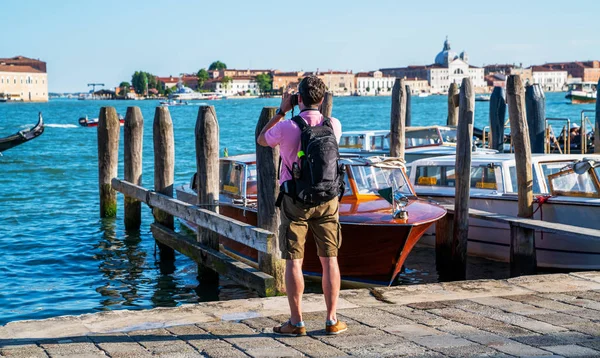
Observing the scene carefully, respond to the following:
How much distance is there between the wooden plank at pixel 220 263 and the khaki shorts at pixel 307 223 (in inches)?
111

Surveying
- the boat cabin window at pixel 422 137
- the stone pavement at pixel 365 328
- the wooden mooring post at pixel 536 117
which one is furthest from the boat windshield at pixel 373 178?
the boat cabin window at pixel 422 137

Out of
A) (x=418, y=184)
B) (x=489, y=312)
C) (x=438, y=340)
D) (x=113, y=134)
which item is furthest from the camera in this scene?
(x=113, y=134)

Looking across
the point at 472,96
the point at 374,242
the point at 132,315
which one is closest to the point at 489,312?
the point at 132,315

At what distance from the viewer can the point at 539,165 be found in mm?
13047

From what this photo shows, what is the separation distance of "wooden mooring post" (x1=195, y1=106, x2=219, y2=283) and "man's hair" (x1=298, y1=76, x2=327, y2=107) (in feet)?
14.7

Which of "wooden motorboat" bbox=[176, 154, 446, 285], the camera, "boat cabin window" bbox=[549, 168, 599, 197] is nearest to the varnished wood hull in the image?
"wooden motorboat" bbox=[176, 154, 446, 285]

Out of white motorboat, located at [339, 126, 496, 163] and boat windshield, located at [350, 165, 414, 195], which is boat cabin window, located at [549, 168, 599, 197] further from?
white motorboat, located at [339, 126, 496, 163]

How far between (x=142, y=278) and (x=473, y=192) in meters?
5.16

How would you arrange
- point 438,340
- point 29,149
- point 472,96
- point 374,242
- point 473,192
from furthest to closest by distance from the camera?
1. point 29,149
2. point 473,192
3. point 472,96
4. point 374,242
5. point 438,340

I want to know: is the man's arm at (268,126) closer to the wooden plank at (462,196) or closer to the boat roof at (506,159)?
the wooden plank at (462,196)

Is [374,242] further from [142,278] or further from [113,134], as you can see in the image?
[113,134]

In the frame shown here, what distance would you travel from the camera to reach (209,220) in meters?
10.4

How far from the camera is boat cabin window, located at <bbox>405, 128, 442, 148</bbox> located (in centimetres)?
2058

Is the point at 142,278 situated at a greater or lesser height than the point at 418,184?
lesser
